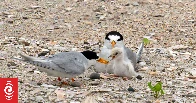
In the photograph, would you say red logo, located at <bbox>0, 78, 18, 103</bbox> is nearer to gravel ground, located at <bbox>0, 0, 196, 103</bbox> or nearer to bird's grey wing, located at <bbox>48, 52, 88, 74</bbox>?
gravel ground, located at <bbox>0, 0, 196, 103</bbox>

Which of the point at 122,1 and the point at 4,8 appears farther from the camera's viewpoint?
the point at 122,1

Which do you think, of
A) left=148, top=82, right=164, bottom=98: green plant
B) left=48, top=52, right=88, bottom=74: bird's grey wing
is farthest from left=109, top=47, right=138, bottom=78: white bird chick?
left=148, top=82, right=164, bottom=98: green plant

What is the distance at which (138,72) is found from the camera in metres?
7.21

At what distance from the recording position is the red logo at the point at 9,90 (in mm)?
5125

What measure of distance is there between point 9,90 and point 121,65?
1.96 m

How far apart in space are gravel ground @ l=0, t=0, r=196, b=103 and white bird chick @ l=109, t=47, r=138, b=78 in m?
0.18

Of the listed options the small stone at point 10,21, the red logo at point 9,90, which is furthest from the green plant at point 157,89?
the small stone at point 10,21

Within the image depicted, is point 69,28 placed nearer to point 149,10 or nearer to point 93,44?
point 93,44

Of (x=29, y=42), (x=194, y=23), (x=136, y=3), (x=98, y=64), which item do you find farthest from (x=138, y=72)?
(x=136, y=3)

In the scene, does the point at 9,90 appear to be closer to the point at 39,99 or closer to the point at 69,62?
the point at 39,99

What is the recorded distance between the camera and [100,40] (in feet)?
29.0

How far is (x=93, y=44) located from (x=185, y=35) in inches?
69.8

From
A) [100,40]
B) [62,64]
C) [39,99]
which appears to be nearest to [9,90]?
[39,99]

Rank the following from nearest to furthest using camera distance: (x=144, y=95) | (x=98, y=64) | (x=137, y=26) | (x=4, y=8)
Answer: (x=144, y=95) < (x=98, y=64) < (x=137, y=26) < (x=4, y=8)
